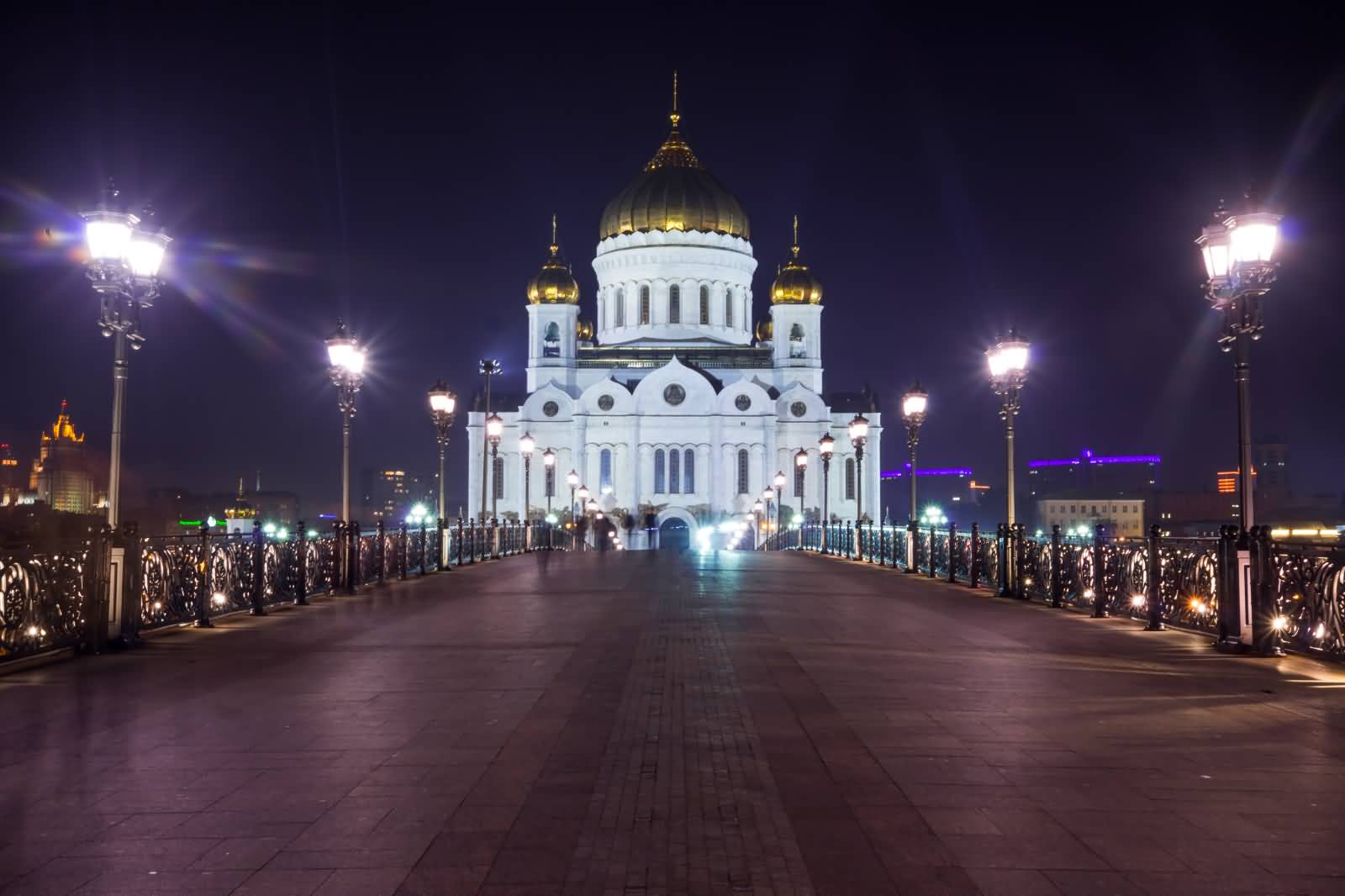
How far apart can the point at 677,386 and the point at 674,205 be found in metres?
13.4

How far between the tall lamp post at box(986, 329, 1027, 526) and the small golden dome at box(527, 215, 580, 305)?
6219 centimetres

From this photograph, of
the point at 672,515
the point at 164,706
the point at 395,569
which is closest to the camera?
the point at 164,706

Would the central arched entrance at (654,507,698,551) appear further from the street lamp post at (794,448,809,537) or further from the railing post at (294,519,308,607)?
the railing post at (294,519,308,607)

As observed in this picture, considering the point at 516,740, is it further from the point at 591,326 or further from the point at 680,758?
the point at 591,326

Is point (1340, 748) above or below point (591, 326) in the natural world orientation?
below

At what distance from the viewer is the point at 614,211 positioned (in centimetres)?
8356

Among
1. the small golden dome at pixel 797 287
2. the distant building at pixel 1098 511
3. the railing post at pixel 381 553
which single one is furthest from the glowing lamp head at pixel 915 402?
the distant building at pixel 1098 511

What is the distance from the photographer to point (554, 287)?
3196 inches

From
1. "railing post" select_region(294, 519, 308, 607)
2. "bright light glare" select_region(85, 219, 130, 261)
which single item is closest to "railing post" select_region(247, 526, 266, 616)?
"railing post" select_region(294, 519, 308, 607)

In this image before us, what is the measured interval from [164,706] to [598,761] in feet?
12.9

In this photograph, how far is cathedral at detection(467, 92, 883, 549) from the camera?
78.4m

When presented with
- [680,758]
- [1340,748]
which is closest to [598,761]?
[680,758]

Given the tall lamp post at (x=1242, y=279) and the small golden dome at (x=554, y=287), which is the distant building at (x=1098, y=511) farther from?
the tall lamp post at (x=1242, y=279)

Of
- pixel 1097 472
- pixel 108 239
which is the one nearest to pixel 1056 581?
pixel 108 239
